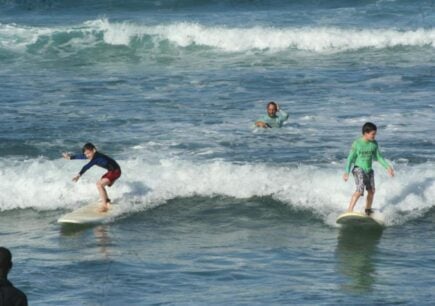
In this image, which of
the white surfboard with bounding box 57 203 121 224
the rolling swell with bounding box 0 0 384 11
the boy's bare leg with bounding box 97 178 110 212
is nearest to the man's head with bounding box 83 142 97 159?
the boy's bare leg with bounding box 97 178 110 212

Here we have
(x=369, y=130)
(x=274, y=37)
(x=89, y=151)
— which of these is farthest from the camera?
(x=274, y=37)

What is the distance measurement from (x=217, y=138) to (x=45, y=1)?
25.0 metres

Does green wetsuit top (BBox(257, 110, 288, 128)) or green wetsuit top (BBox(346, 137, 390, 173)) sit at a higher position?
green wetsuit top (BBox(346, 137, 390, 173))

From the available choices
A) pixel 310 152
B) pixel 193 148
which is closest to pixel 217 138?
pixel 193 148

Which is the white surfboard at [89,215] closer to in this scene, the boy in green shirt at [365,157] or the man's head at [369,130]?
the boy in green shirt at [365,157]

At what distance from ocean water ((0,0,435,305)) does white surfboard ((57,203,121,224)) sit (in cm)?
15

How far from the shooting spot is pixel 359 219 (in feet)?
55.1

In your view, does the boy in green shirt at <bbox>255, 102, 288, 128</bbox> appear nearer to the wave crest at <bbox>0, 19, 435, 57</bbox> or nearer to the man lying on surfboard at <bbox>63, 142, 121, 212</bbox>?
the man lying on surfboard at <bbox>63, 142, 121, 212</bbox>

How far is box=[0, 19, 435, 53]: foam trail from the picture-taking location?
36125 mm

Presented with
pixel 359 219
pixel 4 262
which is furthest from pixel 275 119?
pixel 4 262

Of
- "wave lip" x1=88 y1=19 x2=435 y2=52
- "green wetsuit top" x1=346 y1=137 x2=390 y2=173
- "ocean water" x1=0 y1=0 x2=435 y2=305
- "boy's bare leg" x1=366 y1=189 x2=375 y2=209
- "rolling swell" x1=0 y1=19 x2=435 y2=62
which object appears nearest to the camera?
"ocean water" x1=0 y1=0 x2=435 y2=305

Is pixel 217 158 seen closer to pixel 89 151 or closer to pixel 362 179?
pixel 89 151

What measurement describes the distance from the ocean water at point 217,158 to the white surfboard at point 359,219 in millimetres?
170

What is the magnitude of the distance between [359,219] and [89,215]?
444cm
